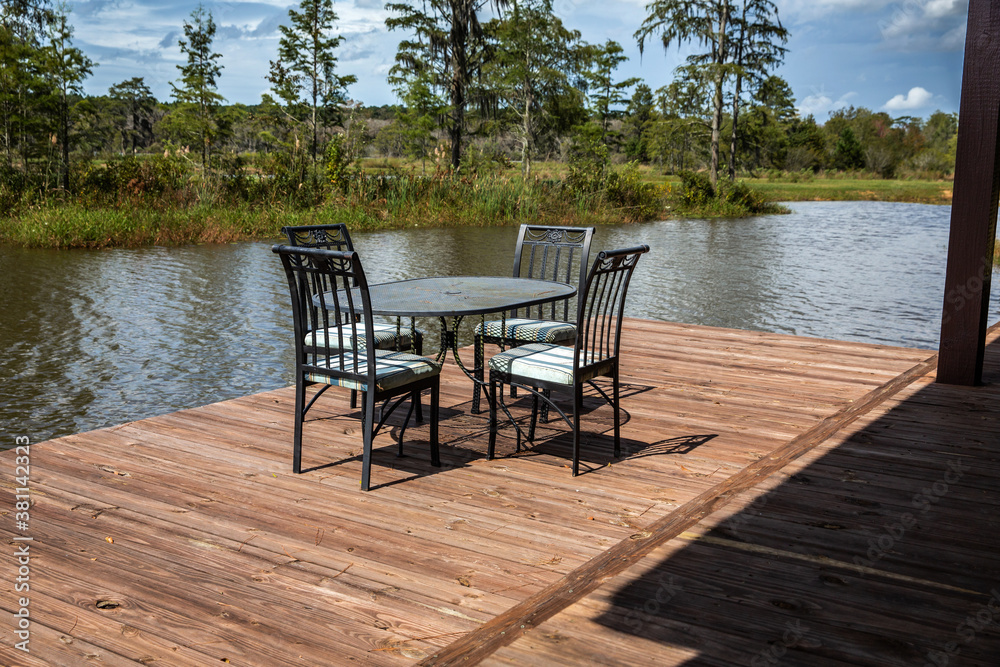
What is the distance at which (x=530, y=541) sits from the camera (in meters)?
2.45

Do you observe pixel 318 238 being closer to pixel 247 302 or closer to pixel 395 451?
pixel 395 451

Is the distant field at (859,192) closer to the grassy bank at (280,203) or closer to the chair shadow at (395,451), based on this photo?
the grassy bank at (280,203)

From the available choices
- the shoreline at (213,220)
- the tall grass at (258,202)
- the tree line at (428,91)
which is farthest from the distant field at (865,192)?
the shoreline at (213,220)

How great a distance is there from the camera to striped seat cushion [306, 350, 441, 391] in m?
2.87

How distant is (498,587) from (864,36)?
2948 inches

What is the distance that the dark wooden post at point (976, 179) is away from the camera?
Result: 3.72 meters

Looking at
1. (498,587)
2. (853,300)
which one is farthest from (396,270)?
(498,587)

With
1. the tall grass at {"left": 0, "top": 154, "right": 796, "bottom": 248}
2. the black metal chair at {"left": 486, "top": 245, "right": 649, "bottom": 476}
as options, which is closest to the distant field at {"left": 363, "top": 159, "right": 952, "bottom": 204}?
the tall grass at {"left": 0, "top": 154, "right": 796, "bottom": 248}

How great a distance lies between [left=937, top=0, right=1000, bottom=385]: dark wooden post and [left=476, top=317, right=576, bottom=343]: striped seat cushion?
6.14 feet

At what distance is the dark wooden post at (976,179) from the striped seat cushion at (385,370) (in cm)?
260

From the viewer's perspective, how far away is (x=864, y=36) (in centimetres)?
6612

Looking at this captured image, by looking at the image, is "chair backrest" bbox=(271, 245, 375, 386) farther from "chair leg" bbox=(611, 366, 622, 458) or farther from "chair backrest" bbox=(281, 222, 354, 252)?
"chair leg" bbox=(611, 366, 622, 458)

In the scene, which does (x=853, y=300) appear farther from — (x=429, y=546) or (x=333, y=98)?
(x=333, y=98)

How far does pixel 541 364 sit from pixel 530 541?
0.81 meters
